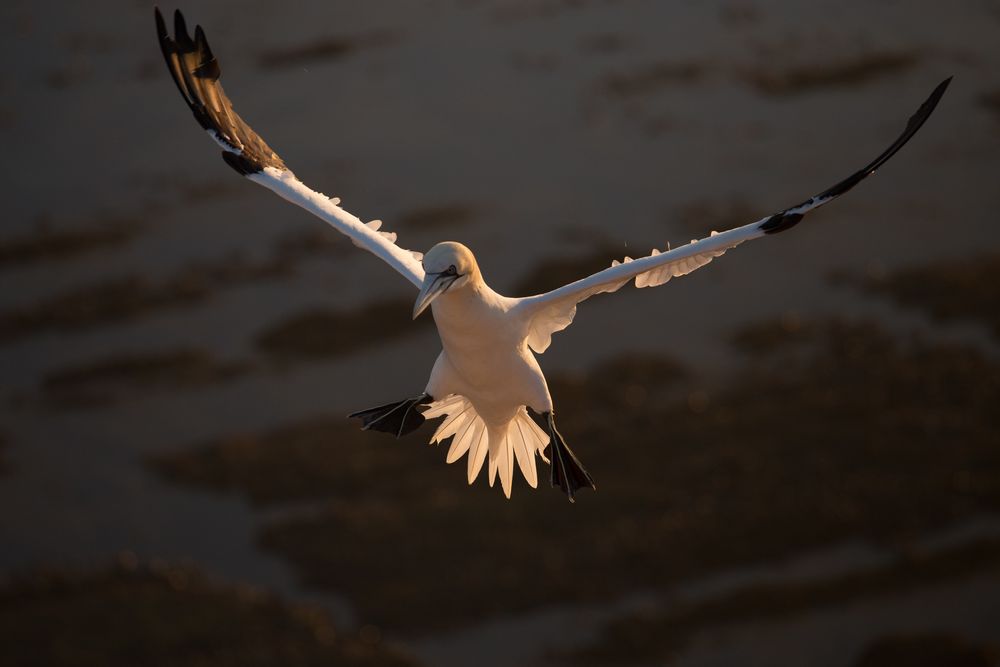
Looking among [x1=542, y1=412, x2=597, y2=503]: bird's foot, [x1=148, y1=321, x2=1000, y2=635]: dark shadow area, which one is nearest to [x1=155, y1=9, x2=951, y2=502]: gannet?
[x1=542, y1=412, x2=597, y2=503]: bird's foot

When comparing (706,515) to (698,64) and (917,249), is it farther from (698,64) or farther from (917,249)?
(698,64)

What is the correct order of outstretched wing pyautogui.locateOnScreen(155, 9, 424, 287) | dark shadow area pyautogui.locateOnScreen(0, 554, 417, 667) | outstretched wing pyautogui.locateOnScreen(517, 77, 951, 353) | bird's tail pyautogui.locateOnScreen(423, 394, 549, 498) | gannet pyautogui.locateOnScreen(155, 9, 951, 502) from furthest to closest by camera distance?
dark shadow area pyautogui.locateOnScreen(0, 554, 417, 667) → bird's tail pyautogui.locateOnScreen(423, 394, 549, 498) → outstretched wing pyautogui.locateOnScreen(155, 9, 424, 287) → outstretched wing pyautogui.locateOnScreen(517, 77, 951, 353) → gannet pyautogui.locateOnScreen(155, 9, 951, 502)

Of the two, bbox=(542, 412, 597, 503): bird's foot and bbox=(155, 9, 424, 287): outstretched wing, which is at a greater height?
bbox=(155, 9, 424, 287): outstretched wing

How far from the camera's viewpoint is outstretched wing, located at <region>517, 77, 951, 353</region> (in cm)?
803

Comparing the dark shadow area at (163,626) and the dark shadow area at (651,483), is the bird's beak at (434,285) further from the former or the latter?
the dark shadow area at (651,483)

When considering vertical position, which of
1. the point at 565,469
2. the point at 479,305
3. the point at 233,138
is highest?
the point at 233,138

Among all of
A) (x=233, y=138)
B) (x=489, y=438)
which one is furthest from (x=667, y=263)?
(x=233, y=138)

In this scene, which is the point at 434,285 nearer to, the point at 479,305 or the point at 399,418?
the point at 479,305

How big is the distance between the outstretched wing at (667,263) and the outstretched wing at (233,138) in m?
0.96

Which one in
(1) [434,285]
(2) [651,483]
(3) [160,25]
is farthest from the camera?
(2) [651,483]

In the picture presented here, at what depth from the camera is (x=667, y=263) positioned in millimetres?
8219

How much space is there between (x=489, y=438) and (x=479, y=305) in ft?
6.03

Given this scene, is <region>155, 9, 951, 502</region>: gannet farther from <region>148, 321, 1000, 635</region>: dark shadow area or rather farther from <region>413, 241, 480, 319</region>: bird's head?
<region>148, 321, 1000, 635</region>: dark shadow area

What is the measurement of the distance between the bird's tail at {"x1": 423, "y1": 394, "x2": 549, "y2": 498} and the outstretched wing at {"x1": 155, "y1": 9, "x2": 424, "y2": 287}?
1.10 metres
